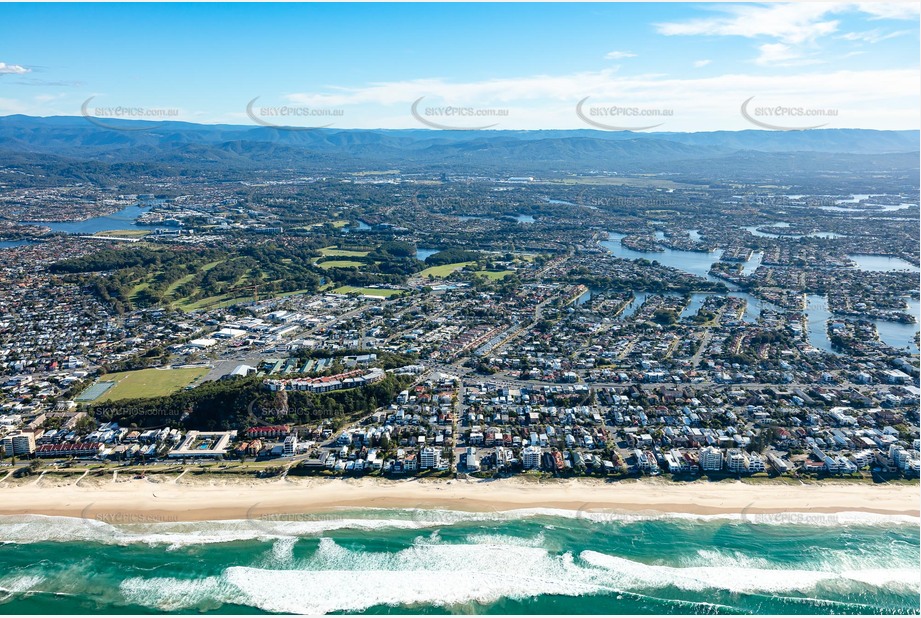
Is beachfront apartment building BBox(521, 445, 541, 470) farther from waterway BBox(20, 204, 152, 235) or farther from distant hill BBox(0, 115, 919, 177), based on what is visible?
distant hill BBox(0, 115, 919, 177)

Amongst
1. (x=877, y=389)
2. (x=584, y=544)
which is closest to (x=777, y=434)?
(x=877, y=389)

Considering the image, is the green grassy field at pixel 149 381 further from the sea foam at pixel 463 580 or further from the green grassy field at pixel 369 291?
the green grassy field at pixel 369 291

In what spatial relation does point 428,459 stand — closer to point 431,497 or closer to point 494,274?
point 431,497

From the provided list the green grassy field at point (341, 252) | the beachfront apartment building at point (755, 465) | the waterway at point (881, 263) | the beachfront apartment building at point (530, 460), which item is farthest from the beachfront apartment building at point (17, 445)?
the waterway at point (881, 263)

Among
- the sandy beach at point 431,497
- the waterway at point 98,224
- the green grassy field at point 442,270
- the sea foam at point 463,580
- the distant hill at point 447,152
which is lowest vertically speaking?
the sea foam at point 463,580

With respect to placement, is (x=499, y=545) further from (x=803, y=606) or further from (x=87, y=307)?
(x=87, y=307)
